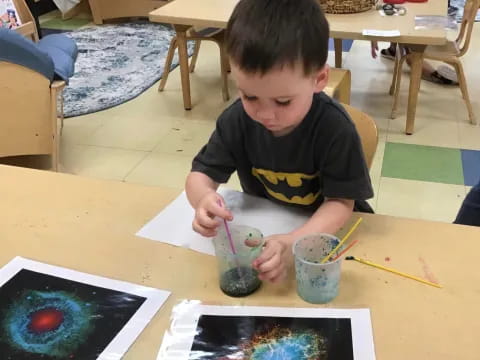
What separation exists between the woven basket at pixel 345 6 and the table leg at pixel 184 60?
83 centimetres

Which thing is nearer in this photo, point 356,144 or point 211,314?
point 211,314

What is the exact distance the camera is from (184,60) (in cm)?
313

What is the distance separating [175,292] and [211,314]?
3.0 inches

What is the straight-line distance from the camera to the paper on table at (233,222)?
37.3 inches

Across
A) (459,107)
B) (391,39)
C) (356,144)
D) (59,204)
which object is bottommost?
(459,107)

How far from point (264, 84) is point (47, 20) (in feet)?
17.3

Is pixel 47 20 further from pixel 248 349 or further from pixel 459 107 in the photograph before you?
pixel 248 349

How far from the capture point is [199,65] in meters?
4.06

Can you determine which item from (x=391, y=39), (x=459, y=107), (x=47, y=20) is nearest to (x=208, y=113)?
(x=391, y=39)

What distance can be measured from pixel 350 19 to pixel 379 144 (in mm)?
672

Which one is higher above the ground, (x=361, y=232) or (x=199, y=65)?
(x=361, y=232)

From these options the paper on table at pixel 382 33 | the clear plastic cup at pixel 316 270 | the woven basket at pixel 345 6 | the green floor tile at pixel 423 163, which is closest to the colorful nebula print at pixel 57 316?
the clear plastic cup at pixel 316 270

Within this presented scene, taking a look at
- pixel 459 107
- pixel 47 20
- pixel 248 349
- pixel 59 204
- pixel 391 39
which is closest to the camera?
pixel 248 349

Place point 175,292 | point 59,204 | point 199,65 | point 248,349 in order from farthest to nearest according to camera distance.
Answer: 1. point 199,65
2. point 59,204
3. point 175,292
4. point 248,349
